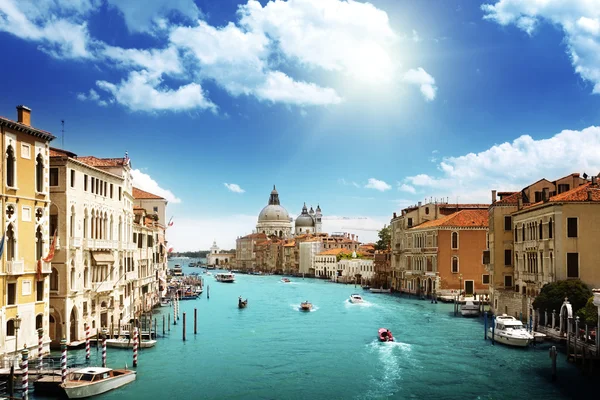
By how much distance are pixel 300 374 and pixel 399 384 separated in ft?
11.9

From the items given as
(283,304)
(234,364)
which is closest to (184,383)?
(234,364)

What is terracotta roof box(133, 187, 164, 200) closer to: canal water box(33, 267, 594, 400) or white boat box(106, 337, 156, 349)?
canal water box(33, 267, 594, 400)

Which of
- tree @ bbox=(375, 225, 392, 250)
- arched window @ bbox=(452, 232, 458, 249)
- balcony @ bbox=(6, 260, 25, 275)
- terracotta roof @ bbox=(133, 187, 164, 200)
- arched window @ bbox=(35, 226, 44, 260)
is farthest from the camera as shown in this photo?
tree @ bbox=(375, 225, 392, 250)

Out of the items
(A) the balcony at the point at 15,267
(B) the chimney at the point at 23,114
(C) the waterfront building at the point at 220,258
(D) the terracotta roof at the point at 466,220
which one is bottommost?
(C) the waterfront building at the point at 220,258

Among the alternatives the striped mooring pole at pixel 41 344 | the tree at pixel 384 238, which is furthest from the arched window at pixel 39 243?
the tree at pixel 384 238

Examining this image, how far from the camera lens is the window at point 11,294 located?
1936 cm

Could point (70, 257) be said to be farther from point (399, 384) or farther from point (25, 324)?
A: point (399, 384)

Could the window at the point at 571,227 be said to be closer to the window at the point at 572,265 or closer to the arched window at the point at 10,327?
the window at the point at 572,265

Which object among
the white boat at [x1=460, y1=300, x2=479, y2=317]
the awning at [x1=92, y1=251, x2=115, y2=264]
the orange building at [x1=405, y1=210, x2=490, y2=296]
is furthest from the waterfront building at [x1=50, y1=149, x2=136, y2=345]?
the orange building at [x1=405, y1=210, x2=490, y2=296]

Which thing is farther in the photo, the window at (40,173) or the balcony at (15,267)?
the window at (40,173)

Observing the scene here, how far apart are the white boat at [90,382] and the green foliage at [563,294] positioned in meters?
17.1

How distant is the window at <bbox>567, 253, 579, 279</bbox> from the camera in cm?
2727

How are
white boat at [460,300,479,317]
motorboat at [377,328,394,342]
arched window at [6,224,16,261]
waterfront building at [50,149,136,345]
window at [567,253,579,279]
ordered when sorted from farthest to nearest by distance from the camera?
white boat at [460,300,479,317] → motorboat at [377,328,394,342] → window at [567,253,579,279] → waterfront building at [50,149,136,345] → arched window at [6,224,16,261]

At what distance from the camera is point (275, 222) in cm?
16188
